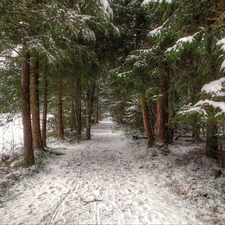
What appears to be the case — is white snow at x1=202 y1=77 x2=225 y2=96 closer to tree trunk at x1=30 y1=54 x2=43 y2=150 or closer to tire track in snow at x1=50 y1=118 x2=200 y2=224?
tire track in snow at x1=50 y1=118 x2=200 y2=224

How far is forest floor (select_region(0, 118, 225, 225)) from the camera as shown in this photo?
3646 millimetres

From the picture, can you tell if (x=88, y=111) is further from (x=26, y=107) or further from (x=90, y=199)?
(x=90, y=199)

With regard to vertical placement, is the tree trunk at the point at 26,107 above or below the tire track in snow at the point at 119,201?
above

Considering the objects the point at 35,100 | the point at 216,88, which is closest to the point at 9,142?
the point at 35,100

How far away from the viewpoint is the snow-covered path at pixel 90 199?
359 cm

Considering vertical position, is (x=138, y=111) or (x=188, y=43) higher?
(x=188, y=43)

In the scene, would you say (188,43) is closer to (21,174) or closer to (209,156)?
(209,156)

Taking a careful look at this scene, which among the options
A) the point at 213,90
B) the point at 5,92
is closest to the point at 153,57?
the point at 213,90

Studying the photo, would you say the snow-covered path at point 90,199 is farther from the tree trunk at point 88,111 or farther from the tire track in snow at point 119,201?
the tree trunk at point 88,111

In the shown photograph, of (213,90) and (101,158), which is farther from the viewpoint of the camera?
(101,158)

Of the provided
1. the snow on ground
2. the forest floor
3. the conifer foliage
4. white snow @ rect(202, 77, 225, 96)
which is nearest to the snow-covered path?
the forest floor

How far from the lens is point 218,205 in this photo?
4.07m

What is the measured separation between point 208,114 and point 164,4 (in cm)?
333

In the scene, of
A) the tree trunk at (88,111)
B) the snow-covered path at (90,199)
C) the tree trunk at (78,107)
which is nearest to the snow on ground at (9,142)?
Answer: the snow-covered path at (90,199)
